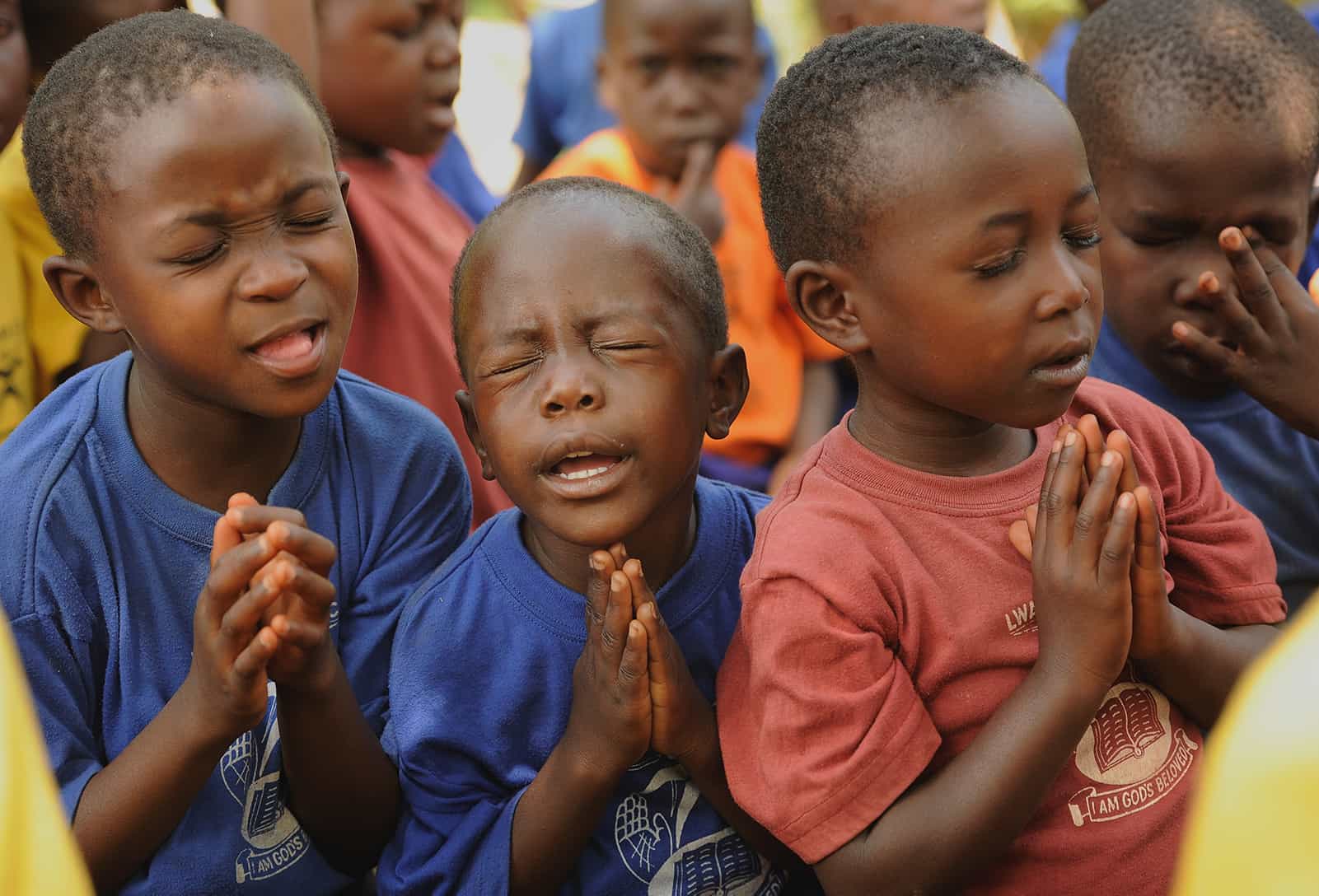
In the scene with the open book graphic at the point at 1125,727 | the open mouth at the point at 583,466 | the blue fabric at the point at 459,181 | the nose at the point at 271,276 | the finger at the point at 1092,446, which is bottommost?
the blue fabric at the point at 459,181

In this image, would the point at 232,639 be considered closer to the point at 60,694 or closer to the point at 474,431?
the point at 60,694

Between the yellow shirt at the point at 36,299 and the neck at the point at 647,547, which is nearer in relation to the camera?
the neck at the point at 647,547

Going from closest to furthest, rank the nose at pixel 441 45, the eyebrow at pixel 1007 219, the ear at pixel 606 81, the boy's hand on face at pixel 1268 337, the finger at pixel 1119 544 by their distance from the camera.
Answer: the finger at pixel 1119 544
the eyebrow at pixel 1007 219
the boy's hand on face at pixel 1268 337
the nose at pixel 441 45
the ear at pixel 606 81

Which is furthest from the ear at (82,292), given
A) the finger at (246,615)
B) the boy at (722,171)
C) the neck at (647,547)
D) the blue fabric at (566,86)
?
the blue fabric at (566,86)

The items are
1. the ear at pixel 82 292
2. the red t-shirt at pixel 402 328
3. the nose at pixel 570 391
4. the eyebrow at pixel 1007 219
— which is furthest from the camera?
the red t-shirt at pixel 402 328

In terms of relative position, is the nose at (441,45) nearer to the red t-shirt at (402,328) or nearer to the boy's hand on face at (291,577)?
the red t-shirt at (402,328)

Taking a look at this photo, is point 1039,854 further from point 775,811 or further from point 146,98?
point 146,98

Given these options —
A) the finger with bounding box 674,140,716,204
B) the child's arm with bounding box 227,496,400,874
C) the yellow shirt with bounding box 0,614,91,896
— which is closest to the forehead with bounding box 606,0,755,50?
the finger with bounding box 674,140,716,204

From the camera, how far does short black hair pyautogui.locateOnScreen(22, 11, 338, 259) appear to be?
181 cm

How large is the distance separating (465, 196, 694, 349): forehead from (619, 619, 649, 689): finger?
413 mm

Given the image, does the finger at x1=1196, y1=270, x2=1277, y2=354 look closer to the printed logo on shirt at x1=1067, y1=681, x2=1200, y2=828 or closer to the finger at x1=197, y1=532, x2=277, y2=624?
the printed logo on shirt at x1=1067, y1=681, x2=1200, y2=828

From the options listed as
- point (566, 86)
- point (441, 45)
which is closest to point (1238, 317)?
point (441, 45)

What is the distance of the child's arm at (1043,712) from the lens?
5.08ft

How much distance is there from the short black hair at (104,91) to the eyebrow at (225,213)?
4.6 inches
